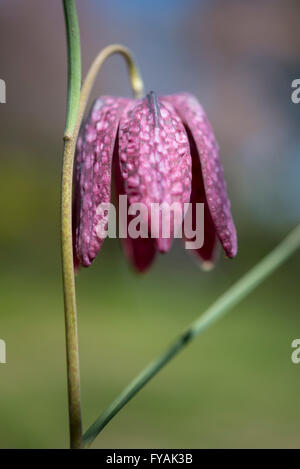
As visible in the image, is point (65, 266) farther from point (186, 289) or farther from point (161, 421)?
point (186, 289)

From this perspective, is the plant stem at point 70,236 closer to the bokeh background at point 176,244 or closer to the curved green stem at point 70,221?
the curved green stem at point 70,221

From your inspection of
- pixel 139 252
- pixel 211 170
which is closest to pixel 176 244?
pixel 139 252

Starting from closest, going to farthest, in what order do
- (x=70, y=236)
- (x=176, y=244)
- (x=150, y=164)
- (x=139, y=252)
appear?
(x=70, y=236) < (x=150, y=164) < (x=139, y=252) < (x=176, y=244)

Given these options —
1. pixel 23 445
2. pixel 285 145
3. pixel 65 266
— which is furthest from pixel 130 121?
pixel 285 145

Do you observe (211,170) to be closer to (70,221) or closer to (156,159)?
(156,159)

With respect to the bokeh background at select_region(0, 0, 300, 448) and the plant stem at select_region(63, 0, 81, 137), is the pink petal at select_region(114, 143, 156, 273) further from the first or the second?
the bokeh background at select_region(0, 0, 300, 448)

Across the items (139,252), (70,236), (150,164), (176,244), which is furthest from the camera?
(176,244)

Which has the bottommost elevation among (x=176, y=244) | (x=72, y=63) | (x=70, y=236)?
(x=176, y=244)

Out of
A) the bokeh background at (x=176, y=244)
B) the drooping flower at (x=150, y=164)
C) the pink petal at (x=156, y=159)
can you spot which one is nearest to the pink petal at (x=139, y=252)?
the drooping flower at (x=150, y=164)
